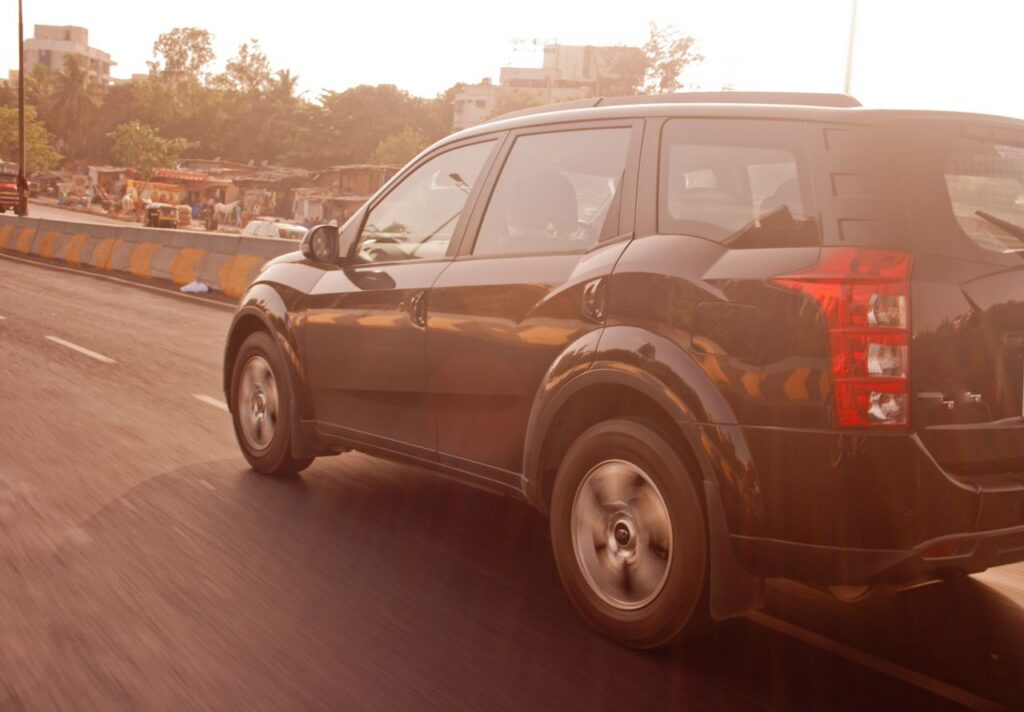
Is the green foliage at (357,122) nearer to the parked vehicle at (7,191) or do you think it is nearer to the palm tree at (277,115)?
the palm tree at (277,115)

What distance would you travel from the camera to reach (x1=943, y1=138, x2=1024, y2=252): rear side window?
367 cm

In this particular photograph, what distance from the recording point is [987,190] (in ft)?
12.4

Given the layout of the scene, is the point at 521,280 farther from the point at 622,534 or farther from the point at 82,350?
the point at 82,350

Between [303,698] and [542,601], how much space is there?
1.28 m

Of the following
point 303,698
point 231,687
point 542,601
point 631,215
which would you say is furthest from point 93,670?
point 631,215

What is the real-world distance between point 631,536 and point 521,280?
113cm

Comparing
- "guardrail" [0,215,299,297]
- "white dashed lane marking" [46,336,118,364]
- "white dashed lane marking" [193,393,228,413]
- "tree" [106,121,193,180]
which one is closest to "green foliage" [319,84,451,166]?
"tree" [106,121,193,180]

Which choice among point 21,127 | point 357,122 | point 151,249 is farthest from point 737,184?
point 357,122

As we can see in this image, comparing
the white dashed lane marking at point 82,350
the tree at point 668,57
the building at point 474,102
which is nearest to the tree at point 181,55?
the building at point 474,102

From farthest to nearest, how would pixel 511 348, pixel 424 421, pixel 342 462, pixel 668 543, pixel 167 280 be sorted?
pixel 167 280 < pixel 342 462 < pixel 424 421 < pixel 511 348 < pixel 668 543

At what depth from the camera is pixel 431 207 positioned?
18.1 ft

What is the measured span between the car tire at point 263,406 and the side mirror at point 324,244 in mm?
654

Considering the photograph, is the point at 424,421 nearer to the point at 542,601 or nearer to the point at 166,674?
the point at 542,601

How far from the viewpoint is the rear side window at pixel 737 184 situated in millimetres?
3734
